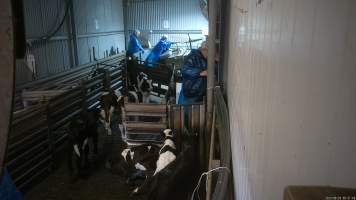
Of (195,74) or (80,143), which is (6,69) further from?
(195,74)

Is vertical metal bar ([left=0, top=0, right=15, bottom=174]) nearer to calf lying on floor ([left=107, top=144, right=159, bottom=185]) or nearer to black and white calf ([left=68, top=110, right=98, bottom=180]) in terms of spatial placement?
calf lying on floor ([left=107, top=144, right=159, bottom=185])

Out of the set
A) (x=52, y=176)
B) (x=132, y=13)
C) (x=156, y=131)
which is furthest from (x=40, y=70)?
(x=132, y=13)

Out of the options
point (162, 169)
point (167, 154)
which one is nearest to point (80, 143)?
point (167, 154)

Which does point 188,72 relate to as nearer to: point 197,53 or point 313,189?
→ point 197,53

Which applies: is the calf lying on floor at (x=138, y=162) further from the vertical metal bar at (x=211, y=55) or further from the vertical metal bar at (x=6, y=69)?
the vertical metal bar at (x=6, y=69)

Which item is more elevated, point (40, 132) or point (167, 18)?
point (167, 18)

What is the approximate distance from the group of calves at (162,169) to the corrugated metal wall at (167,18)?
9.68 m

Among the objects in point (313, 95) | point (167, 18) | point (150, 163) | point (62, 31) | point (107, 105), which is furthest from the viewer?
point (167, 18)

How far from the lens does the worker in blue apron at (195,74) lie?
469 cm

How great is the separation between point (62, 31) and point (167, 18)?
647 centimetres

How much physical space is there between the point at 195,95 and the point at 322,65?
14.4ft

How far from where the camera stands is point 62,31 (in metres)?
7.76

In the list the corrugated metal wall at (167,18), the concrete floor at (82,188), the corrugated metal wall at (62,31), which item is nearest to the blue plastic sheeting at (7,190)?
the concrete floor at (82,188)

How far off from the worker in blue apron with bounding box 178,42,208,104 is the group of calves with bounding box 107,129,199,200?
0.96 metres
